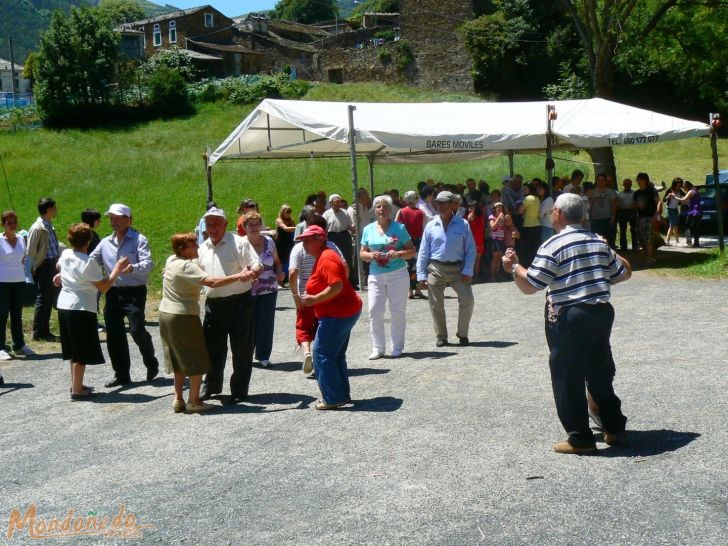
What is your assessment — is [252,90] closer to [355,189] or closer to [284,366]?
[355,189]

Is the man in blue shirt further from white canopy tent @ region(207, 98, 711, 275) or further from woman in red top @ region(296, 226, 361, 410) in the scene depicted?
white canopy tent @ region(207, 98, 711, 275)

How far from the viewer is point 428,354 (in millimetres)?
9883

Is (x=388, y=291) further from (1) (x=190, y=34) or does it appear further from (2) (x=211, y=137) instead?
(1) (x=190, y=34)

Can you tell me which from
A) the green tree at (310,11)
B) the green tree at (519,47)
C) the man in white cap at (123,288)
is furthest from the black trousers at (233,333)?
the green tree at (310,11)

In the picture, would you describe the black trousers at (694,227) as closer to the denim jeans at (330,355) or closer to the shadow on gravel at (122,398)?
the denim jeans at (330,355)

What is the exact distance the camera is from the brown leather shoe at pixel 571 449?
5.95 m

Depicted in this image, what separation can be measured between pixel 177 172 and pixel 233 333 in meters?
31.8

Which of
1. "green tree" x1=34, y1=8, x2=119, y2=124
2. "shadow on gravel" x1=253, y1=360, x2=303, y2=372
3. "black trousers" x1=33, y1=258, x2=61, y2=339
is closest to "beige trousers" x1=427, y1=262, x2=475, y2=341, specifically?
"shadow on gravel" x1=253, y1=360, x2=303, y2=372

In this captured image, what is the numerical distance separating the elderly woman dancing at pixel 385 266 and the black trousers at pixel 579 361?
12.2 feet

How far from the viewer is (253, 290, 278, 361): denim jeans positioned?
9445 millimetres

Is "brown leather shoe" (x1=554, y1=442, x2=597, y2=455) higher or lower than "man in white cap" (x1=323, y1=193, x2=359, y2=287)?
lower

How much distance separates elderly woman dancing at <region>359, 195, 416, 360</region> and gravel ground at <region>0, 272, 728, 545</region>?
19.3 inches

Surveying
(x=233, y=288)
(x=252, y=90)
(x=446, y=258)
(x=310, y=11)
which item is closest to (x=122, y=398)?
(x=233, y=288)

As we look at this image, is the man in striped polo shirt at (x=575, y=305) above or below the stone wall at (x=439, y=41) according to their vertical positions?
below
